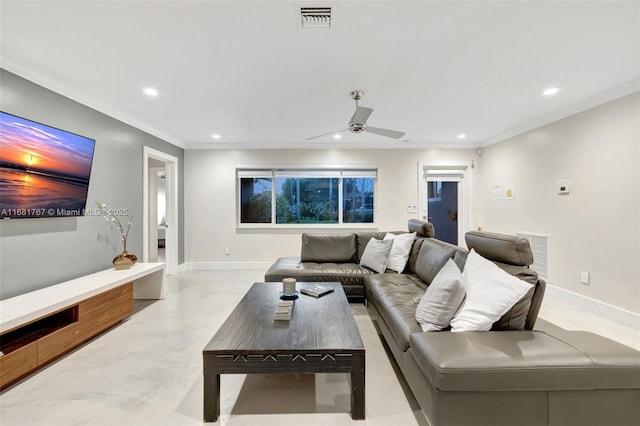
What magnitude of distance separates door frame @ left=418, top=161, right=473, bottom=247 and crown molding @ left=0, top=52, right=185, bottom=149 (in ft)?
16.0

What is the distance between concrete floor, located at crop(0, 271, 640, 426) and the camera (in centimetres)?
154

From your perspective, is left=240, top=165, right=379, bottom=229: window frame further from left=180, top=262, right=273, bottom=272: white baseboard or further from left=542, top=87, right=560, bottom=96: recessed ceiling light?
left=542, top=87, right=560, bottom=96: recessed ceiling light

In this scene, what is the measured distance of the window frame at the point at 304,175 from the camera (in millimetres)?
5309

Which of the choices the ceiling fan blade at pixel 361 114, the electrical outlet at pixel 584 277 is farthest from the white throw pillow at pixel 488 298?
the electrical outlet at pixel 584 277

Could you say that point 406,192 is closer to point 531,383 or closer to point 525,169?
point 525,169

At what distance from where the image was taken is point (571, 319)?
9.62ft

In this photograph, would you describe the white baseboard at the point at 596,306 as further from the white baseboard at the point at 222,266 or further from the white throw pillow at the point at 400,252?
the white baseboard at the point at 222,266

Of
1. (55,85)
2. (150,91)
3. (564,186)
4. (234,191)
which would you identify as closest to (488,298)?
(564,186)

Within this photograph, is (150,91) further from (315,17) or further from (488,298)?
(488,298)

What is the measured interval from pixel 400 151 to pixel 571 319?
3.56 meters

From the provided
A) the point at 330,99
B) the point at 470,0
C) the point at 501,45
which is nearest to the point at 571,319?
the point at 501,45

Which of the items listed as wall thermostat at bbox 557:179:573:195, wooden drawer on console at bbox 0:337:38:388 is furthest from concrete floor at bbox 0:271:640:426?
wall thermostat at bbox 557:179:573:195

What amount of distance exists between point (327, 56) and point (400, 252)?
7.44 feet

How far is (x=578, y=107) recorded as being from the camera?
328 centimetres
